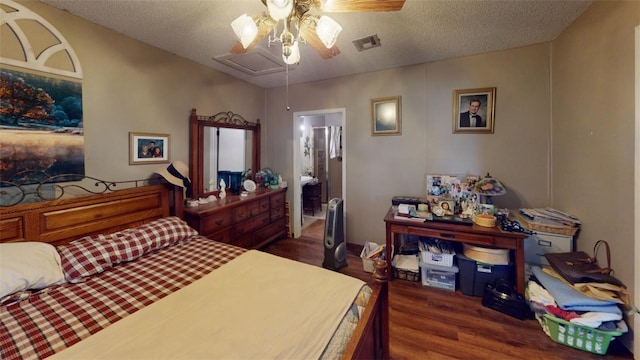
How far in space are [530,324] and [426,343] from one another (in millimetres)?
911

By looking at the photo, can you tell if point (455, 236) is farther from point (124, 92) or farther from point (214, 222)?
point (124, 92)

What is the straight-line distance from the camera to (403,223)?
248cm

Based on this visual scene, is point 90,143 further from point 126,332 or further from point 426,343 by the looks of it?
point 426,343

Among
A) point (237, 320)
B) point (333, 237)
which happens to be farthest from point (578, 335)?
point (237, 320)

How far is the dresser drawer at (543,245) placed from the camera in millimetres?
2095

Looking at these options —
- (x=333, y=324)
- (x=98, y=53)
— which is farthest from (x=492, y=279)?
(x=98, y=53)

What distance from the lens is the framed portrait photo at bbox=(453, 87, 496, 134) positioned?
104 inches

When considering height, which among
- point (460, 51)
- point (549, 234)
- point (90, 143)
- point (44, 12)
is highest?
point (460, 51)

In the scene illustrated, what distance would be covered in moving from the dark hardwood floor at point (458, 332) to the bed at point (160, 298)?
1.62 feet

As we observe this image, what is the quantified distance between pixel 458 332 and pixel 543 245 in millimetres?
1193

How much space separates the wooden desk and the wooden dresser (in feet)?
5.70

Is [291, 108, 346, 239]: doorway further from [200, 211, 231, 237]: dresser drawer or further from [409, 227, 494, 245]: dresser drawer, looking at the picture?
[409, 227, 494, 245]: dresser drawer

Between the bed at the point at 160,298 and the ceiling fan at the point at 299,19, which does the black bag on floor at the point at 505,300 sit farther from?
the ceiling fan at the point at 299,19

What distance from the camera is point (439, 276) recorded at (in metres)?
2.44
